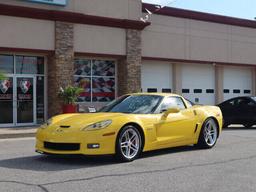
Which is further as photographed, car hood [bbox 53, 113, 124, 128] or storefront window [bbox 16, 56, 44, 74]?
storefront window [bbox 16, 56, 44, 74]

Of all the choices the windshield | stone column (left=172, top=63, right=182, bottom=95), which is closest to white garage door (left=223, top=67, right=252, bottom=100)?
stone column (left=172, top=63, right=182, bottom=95)

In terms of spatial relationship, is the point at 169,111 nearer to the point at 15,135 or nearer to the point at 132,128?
the point at 132,128

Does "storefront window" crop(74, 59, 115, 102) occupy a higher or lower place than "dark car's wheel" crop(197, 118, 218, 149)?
higher

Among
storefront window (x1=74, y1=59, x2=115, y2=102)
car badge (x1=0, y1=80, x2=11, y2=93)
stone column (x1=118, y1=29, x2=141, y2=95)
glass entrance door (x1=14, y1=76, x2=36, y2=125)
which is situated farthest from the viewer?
stone column (x1=118, y1=29, x2=141, y2=95)

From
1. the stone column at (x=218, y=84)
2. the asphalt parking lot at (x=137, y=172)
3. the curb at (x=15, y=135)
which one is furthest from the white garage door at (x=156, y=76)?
the asphalt parking lot at (x=137, y=172)

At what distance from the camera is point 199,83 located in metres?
26.2

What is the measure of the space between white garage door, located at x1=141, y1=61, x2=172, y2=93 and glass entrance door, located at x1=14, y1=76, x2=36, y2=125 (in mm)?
Result: 6316

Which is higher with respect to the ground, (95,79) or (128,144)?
(95,79)

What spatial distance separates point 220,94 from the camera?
88.9 ft

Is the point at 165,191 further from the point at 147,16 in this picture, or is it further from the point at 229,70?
the point at 229,70

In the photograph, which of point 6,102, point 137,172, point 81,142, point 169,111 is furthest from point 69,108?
point 137,172

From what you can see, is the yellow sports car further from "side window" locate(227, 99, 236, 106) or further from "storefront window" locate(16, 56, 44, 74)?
"storefront window" locate(16, 56, 44, 74)

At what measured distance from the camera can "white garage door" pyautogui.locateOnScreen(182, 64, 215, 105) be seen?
2561 centimetres

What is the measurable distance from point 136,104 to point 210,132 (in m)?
2.27
